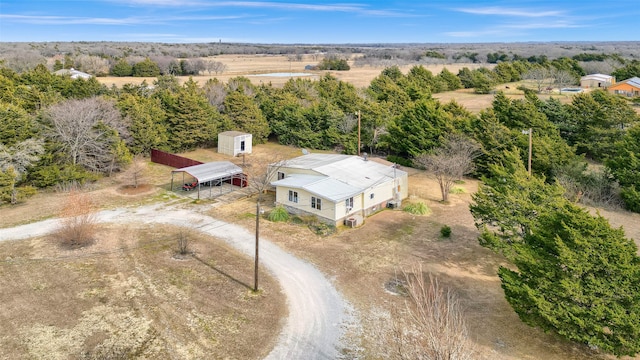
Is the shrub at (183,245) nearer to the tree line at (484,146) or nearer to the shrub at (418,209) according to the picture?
the tree line at (484,146)

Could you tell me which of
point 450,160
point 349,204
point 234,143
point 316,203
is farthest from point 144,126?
point 450,160

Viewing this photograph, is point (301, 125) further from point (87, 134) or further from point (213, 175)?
point (87, 134)

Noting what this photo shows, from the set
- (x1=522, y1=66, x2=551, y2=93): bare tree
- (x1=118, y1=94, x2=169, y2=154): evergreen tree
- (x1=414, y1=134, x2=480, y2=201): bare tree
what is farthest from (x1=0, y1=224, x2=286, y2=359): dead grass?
(x1=522, y1=66, x2=551, y2=93): bare tree

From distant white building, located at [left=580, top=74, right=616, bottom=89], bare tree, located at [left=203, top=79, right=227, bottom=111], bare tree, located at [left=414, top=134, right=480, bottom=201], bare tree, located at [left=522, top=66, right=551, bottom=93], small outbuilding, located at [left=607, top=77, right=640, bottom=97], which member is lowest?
bare tree, located at [left=414, top=134, right=480, bottom=201]

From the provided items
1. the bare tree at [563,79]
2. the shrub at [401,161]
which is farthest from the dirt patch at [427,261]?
the bare tree at [563,79]

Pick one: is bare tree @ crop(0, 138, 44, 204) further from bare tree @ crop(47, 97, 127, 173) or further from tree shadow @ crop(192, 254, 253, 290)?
tree shadow @ crop(192, 254, 253, 290)

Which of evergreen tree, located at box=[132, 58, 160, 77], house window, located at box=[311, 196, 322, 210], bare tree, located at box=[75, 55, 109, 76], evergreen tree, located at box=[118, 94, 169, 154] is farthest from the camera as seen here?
bare tree, located at box=[75, 55, 109, 76]

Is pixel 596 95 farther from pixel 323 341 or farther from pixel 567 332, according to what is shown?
pixel 323 341
